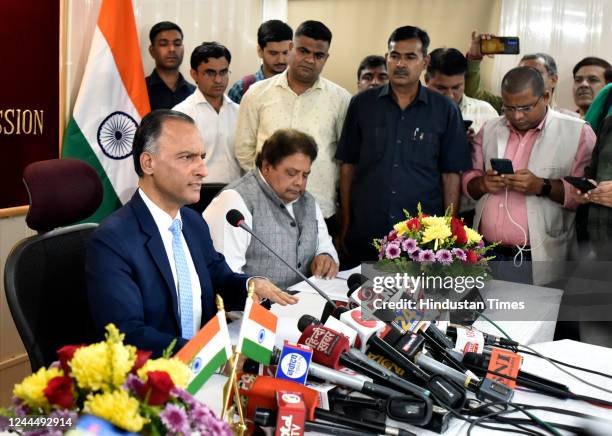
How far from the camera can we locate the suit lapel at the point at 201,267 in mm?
2021

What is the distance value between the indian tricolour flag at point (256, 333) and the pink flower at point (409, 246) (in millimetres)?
903

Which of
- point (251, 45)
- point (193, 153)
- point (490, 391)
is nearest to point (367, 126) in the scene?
point (193, 153)

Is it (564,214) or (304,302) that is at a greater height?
(564,214)

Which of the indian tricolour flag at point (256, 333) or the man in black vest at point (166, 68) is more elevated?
the man in black vest at point (166, 68)

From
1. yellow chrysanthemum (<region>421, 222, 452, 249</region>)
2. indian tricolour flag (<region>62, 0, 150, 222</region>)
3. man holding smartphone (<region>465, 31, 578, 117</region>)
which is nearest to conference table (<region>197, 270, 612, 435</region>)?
yellow chrysanthemum (<region>421, 222, 452, 249</region>)

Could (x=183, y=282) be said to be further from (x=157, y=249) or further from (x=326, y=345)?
(x=326, y=345)

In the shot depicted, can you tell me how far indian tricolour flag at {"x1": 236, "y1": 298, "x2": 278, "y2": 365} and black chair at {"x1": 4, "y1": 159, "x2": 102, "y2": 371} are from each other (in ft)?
2.18

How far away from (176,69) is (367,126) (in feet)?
4.57

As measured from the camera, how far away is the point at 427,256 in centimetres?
221

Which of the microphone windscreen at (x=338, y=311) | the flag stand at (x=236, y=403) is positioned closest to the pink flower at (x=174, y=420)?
the flag stand at (x=236, y=403)

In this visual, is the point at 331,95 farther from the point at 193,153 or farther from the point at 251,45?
the point at 251,45

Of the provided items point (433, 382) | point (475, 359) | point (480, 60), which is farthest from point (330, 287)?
point (480, 60)

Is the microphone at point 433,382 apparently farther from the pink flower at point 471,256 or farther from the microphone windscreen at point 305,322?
the pink flower at point 471,256

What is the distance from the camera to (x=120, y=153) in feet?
12.1
